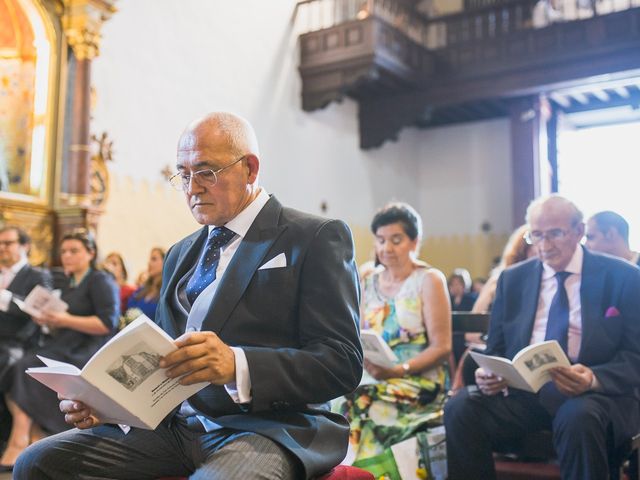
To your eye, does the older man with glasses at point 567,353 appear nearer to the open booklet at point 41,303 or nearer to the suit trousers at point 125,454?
the suit trousers at point 125,454

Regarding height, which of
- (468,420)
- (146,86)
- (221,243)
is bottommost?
(468,420)

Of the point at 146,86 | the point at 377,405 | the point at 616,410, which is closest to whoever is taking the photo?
the point at 616,410

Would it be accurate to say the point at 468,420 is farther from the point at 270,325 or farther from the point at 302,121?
the point at 302,121

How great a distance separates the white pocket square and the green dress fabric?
138 cm

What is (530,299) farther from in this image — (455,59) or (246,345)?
(455,59)

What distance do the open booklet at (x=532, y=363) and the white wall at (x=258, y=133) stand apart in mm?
5552

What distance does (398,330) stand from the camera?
3594 mm

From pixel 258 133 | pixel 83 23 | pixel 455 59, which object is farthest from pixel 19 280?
pixel 455 59

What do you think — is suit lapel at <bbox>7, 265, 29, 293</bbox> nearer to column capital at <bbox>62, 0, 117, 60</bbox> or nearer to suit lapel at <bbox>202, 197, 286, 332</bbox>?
column capital at <bbox>62, 0, 117, 60</bbox>

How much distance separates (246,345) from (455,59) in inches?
398

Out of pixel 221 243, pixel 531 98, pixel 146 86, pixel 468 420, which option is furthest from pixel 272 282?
pixel 531 98

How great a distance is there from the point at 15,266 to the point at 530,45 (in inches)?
321

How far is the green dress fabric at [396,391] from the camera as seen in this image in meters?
3.17

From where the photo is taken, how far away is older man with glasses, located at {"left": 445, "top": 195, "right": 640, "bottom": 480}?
275cm
